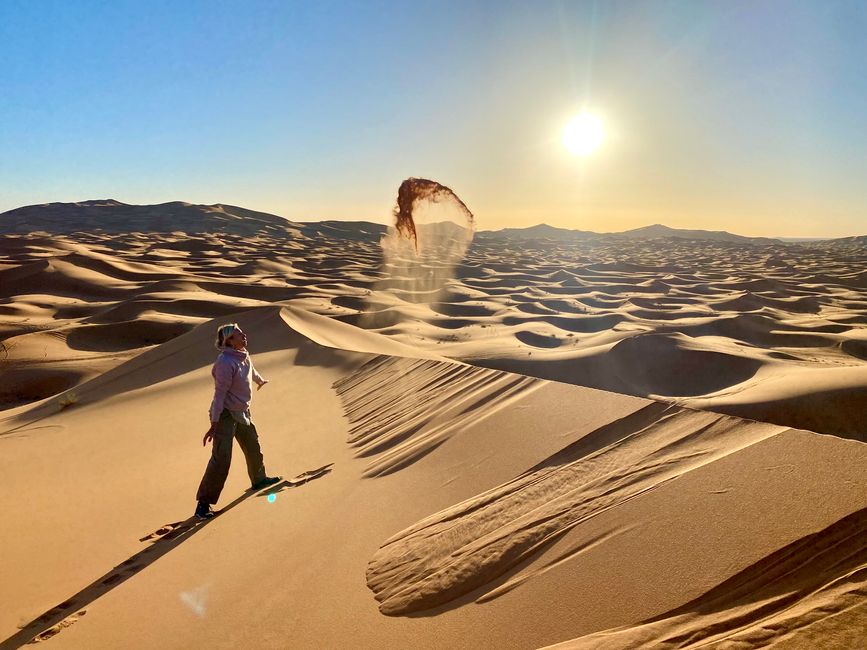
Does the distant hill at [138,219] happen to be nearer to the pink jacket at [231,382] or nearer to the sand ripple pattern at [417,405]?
the sand ripple pattern at [417,405]

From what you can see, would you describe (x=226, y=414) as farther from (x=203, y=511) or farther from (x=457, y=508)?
(x=457, y=508)

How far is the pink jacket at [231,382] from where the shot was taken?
3.63 meters

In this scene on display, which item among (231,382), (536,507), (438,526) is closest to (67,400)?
(231,382)

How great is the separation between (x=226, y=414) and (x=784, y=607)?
350 centimetres

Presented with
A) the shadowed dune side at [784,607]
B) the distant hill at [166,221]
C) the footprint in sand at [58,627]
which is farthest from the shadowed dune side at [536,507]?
the distant hill at [166,221]

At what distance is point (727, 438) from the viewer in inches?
98.7

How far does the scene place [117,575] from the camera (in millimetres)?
2941

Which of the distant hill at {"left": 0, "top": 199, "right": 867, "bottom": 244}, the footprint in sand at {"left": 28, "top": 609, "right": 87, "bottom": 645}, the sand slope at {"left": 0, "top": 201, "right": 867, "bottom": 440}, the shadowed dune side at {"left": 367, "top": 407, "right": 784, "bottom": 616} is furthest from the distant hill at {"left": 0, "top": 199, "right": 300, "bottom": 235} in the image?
the shadowed dune side at {"left": 367, "top": 407, "right": 784, "bottom": 616}

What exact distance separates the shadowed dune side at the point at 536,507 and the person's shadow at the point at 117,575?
1.57m

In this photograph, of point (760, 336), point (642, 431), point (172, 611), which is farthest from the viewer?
point (760, 336)

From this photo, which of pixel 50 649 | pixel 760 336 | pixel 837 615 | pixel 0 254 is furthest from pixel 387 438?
pixel 0 254

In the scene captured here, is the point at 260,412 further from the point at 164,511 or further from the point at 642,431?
the point at 642,431

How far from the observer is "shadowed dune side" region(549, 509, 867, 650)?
4.32 feet

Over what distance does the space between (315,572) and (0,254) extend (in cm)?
3498
